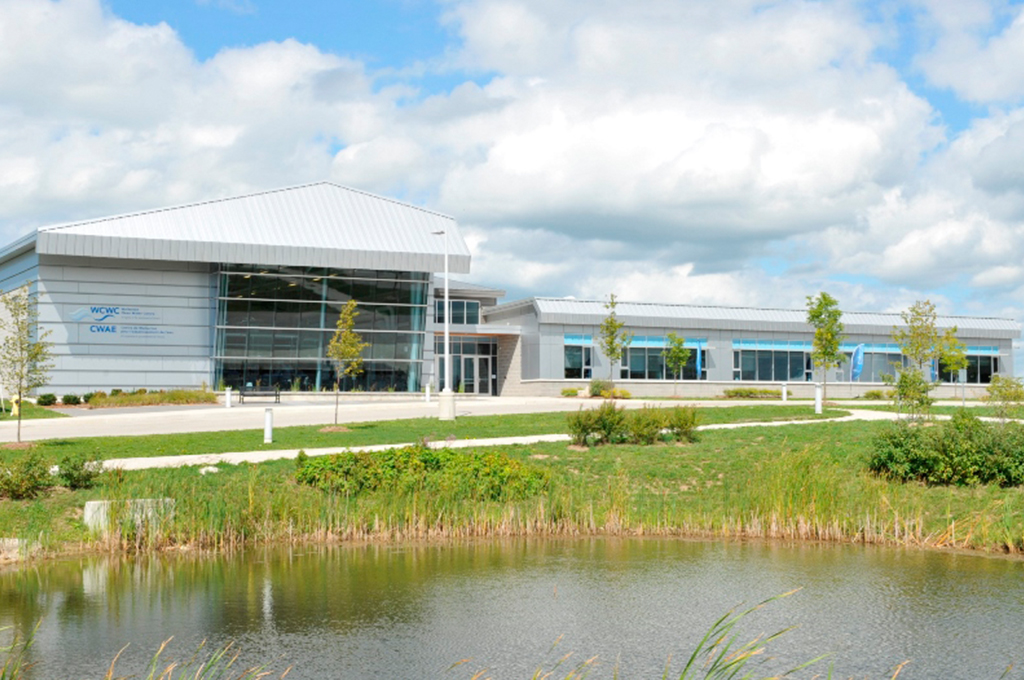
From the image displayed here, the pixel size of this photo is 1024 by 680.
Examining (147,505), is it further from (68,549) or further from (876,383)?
(876,383)

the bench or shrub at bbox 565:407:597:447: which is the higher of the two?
the bench

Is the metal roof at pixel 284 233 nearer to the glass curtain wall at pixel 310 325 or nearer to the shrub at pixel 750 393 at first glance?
the glass curtain wall at pixel 310 325

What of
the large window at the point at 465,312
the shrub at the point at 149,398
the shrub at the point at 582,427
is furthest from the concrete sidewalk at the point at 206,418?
the large window at the point at 465,312

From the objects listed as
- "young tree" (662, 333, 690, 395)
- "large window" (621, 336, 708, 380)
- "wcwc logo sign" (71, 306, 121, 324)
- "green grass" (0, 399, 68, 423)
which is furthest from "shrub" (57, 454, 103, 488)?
"large window" (621, 336, 708, 380)

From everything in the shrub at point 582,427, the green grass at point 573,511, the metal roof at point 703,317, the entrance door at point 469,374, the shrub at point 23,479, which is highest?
the metal roof at point 703,317

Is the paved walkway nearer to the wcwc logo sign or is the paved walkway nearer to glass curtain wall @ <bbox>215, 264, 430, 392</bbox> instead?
glass curtain wall @ <bbox>215, 264, 430, 392</bbox>

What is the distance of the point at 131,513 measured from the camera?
13.8 m

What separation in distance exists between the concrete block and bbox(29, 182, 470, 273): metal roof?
33.5 metres

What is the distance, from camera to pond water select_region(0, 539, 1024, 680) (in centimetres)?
855

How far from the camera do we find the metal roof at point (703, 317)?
55344 millimetres

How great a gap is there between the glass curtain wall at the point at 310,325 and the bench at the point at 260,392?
0.39 m

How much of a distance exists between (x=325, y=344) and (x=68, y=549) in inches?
1442

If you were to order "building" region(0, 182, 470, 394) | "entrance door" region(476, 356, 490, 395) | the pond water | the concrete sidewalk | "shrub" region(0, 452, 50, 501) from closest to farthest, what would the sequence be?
the pond water
"shrub" region(0, 452, 50, 501)
the concrete sidewalk
"building" region(0, 182, 470, 394)
"entrance door" region(476, 356, 490, 395)

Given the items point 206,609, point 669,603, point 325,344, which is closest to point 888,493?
point 669,603
